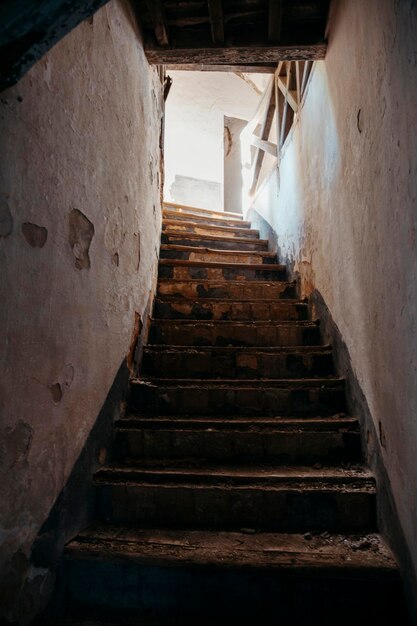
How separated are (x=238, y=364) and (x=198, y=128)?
19.8 feet

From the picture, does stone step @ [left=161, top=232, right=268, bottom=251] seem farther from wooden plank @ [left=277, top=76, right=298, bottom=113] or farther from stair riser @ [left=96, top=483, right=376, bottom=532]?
stair riser @ [left=96, top=483, right=376, bottom=532]

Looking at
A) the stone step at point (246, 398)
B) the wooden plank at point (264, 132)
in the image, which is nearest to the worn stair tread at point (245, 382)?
the stone step at point (246, 398)

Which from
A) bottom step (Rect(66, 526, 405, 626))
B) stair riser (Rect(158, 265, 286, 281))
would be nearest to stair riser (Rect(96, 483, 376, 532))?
bottom step (Rect(66, 526, 405, 626))

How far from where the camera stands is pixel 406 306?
4.12 feet

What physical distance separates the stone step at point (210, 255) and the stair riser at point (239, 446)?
7.19 feet

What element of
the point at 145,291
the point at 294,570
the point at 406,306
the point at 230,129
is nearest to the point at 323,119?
the point at 145,291

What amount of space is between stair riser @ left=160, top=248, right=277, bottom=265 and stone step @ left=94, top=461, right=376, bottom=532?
8.04 ft

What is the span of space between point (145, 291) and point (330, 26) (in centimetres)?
202

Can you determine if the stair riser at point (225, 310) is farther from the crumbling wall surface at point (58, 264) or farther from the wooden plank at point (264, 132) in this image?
the wooden plank at point (264, 132)

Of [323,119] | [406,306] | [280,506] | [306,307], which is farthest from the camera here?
[306,307]

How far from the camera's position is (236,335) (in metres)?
2.69

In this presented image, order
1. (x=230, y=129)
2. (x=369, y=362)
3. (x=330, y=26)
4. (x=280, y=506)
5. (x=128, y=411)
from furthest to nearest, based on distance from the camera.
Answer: (x=230, y=129)
(x=330, y=26)
(x=128, y=411)
(x=369, y=362)
(x=280, y=506)

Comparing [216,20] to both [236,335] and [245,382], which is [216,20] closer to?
[236,335]

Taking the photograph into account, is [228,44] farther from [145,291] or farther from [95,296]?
[95,296]
